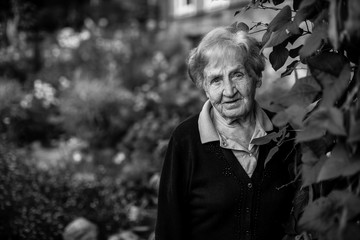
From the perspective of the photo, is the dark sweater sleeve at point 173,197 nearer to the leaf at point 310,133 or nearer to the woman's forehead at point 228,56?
the woman's forehead at point 228,56

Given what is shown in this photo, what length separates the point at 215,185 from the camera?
2031 millimetres

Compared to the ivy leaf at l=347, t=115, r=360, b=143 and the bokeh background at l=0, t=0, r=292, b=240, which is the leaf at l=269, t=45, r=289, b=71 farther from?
the ivy leaf at l=347, t=115, r=360, b=143

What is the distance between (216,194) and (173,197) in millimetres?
191

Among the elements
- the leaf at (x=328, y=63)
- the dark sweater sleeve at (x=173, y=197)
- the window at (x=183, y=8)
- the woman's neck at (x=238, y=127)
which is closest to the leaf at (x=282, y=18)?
the leaf at (x=328, y=63)

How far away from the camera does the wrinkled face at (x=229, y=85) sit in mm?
1979

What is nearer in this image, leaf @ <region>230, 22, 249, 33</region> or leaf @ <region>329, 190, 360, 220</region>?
leaf @ <region>329, 190, 360, 220</region>

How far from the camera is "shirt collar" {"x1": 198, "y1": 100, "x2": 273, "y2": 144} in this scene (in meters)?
2.08

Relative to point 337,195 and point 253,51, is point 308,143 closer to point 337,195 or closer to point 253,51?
point 337,195

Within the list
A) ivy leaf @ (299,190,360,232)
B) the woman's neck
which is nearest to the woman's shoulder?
the woman's neck

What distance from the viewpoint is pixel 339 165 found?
1.21 metres

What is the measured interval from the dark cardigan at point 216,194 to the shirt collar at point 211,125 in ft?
0.09

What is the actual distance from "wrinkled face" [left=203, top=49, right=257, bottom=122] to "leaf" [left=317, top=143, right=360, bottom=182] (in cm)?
79

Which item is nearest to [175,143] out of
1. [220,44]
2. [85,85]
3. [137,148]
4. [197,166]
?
[197,166]

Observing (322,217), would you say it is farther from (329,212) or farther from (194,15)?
(194,15)
